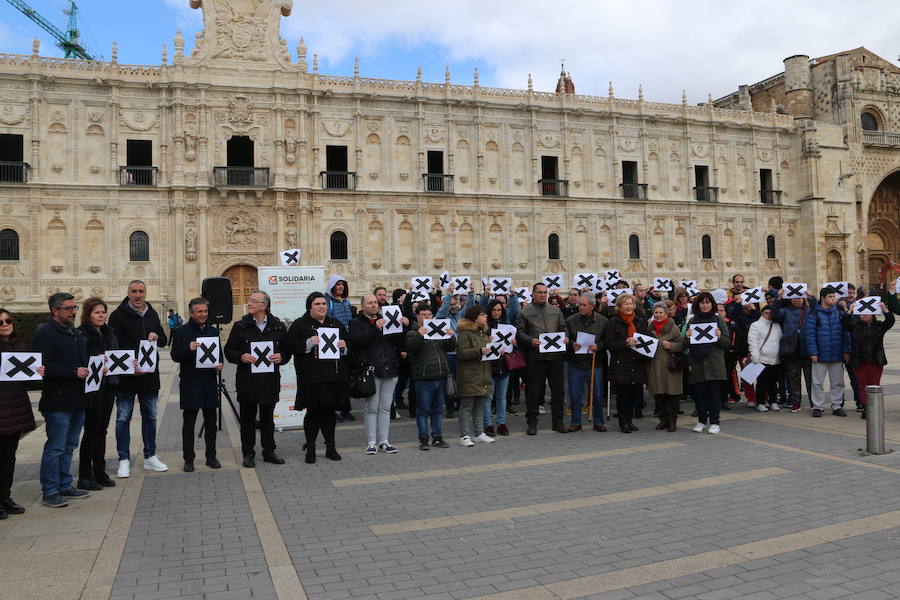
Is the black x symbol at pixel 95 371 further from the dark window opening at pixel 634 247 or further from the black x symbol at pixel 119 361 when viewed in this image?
the dark window opening at pixel 634 247

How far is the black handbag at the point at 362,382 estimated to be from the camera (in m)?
8.73

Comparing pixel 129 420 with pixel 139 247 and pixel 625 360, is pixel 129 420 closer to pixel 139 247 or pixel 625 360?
pixel 625 360

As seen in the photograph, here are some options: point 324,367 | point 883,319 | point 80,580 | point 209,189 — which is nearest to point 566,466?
point 324,367

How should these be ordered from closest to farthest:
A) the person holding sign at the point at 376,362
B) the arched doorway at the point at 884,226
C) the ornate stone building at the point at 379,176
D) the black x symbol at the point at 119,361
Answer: the black x symbol at the point at 119,361
the person holding sign at the point at 376,362
the ornate stone building at the point at 379,176
the arched doorway at the point at 884,226

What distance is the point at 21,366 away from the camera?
6.29 meters

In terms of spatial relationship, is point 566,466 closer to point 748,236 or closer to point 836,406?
point 836,406

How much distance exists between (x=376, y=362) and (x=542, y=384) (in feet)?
9.93

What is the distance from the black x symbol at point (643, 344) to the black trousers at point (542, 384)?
1244mm

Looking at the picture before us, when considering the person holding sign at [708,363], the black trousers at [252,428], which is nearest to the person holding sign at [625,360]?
the person holding sign at [708,363]

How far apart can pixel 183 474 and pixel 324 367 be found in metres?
2.19

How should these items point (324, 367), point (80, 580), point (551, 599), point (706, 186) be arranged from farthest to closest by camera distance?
point (706, 186)
point (324, 367)
point (80, 580)
point (551, 599)

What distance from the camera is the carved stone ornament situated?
3247 cm

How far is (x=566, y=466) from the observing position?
26.3 feet

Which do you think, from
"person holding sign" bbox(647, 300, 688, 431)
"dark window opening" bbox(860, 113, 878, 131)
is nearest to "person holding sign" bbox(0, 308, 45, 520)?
"person holding sign" bbox(647, 300, 688, 431)
